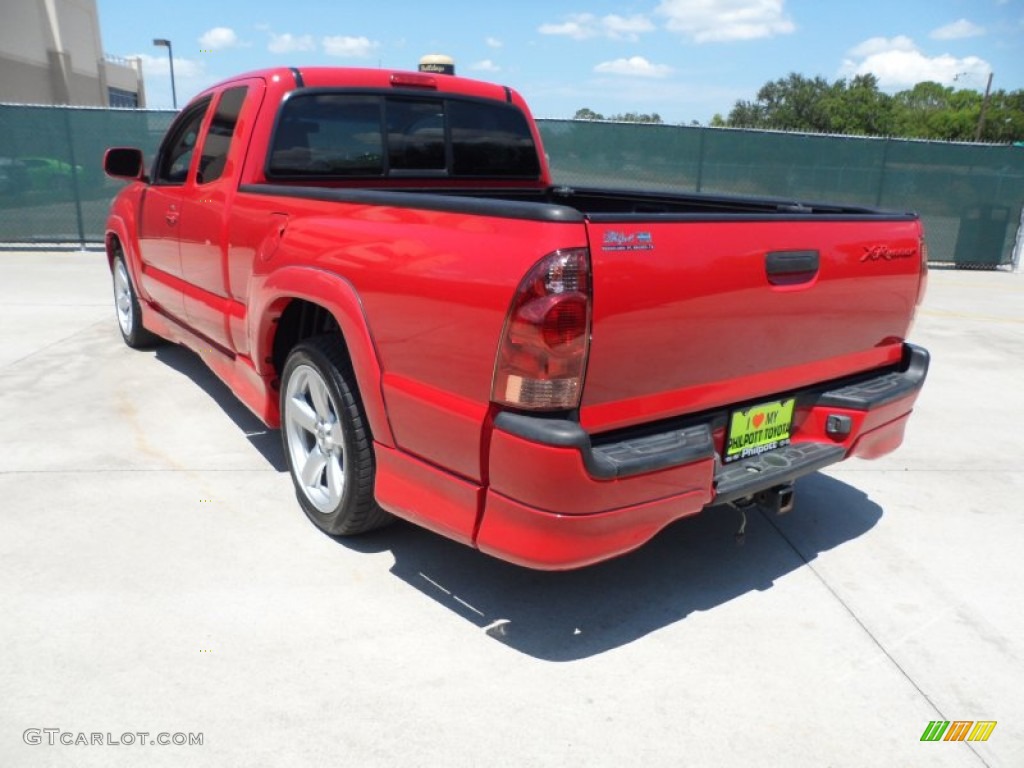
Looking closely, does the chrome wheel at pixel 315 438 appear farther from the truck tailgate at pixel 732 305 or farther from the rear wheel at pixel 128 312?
the rear wheel at pixel 128 312

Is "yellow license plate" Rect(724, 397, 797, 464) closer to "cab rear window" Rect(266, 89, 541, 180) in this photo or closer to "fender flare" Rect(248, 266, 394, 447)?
"fender flare" Rect(248, 266, 394, 447)

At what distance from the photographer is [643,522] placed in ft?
8.25

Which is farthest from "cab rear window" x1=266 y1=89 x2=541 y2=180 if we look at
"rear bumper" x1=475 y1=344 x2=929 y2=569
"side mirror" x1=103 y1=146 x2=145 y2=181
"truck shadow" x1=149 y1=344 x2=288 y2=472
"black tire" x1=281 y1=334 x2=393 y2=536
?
"rear bumper" x1=475 y1=344 x2=929 y2=569

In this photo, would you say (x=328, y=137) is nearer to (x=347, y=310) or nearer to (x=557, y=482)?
(x=347, y=310)

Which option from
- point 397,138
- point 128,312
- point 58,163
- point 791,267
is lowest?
point 128,312

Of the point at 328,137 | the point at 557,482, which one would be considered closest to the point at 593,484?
the point at 557,482

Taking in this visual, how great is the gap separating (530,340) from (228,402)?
3.55m

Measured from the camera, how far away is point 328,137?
406 centimetres

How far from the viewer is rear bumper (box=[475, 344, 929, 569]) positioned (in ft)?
7.53

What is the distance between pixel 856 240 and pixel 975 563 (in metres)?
1.52

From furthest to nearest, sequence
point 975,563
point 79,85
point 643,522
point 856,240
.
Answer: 1. point 79,85
2. point 975,563
3. point 856,240
4. point 643,522

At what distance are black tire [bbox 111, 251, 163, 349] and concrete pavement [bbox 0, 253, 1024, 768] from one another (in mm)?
2014

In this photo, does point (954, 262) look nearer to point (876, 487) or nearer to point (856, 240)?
point (876, 487)

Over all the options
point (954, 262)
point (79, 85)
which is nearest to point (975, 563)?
point (954, 262)
